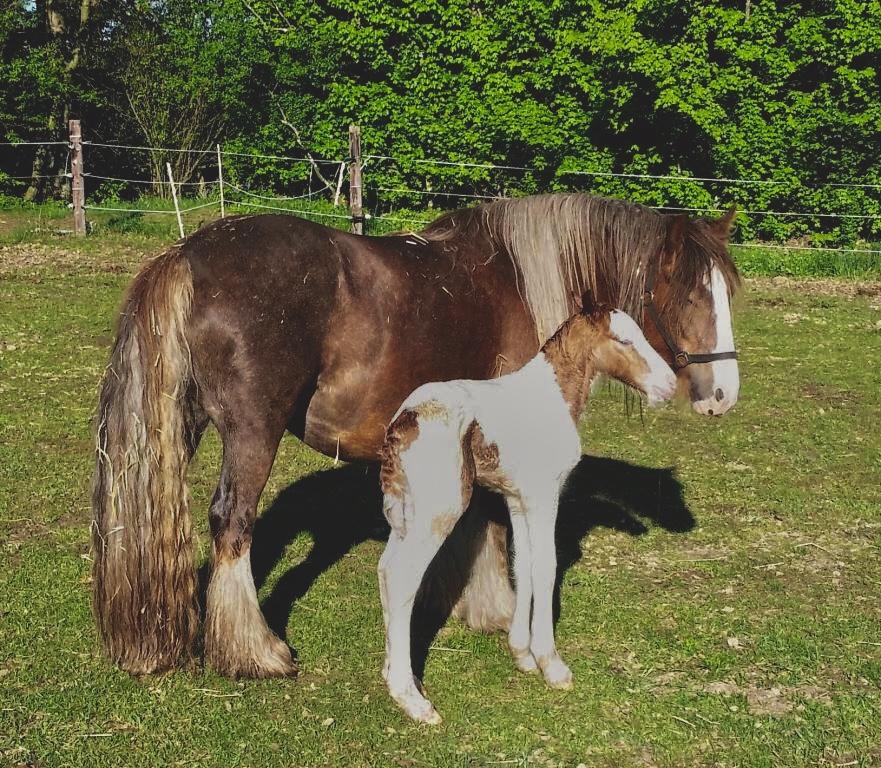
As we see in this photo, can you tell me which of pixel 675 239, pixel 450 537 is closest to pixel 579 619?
pixel 450 537

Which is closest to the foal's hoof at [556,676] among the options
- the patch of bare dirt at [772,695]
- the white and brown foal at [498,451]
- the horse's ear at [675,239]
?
the white and brown foal at [498,451]

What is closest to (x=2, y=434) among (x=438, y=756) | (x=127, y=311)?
(x=127, y=311)

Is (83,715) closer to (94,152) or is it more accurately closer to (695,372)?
(695,372)

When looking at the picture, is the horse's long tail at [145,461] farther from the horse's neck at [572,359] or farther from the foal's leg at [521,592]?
the horse's neck at [572,359]

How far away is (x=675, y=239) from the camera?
14.7ft

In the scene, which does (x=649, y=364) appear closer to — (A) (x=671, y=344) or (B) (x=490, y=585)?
(A) (x=671, y=344)

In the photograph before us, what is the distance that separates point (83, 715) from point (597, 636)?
2.35 metres

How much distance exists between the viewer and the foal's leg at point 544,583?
13.1 feet

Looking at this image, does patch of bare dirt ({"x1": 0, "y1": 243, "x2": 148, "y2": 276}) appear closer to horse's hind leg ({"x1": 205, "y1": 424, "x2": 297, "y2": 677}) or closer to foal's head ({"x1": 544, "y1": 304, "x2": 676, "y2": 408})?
horse's hind leg ({"x1": 205, "y1": 424, "x2": 297, "y2": 677})

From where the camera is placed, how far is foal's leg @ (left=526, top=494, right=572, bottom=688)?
3.99 meters

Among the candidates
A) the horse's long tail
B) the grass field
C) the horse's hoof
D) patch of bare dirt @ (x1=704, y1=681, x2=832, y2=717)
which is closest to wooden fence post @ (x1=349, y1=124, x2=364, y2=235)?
the grass field

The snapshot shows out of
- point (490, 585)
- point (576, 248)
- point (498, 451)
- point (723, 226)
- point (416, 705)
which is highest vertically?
point (723, 226)

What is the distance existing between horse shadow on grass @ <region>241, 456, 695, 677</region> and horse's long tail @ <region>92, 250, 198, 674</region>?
885 millimetres

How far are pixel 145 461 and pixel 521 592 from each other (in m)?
1.66
